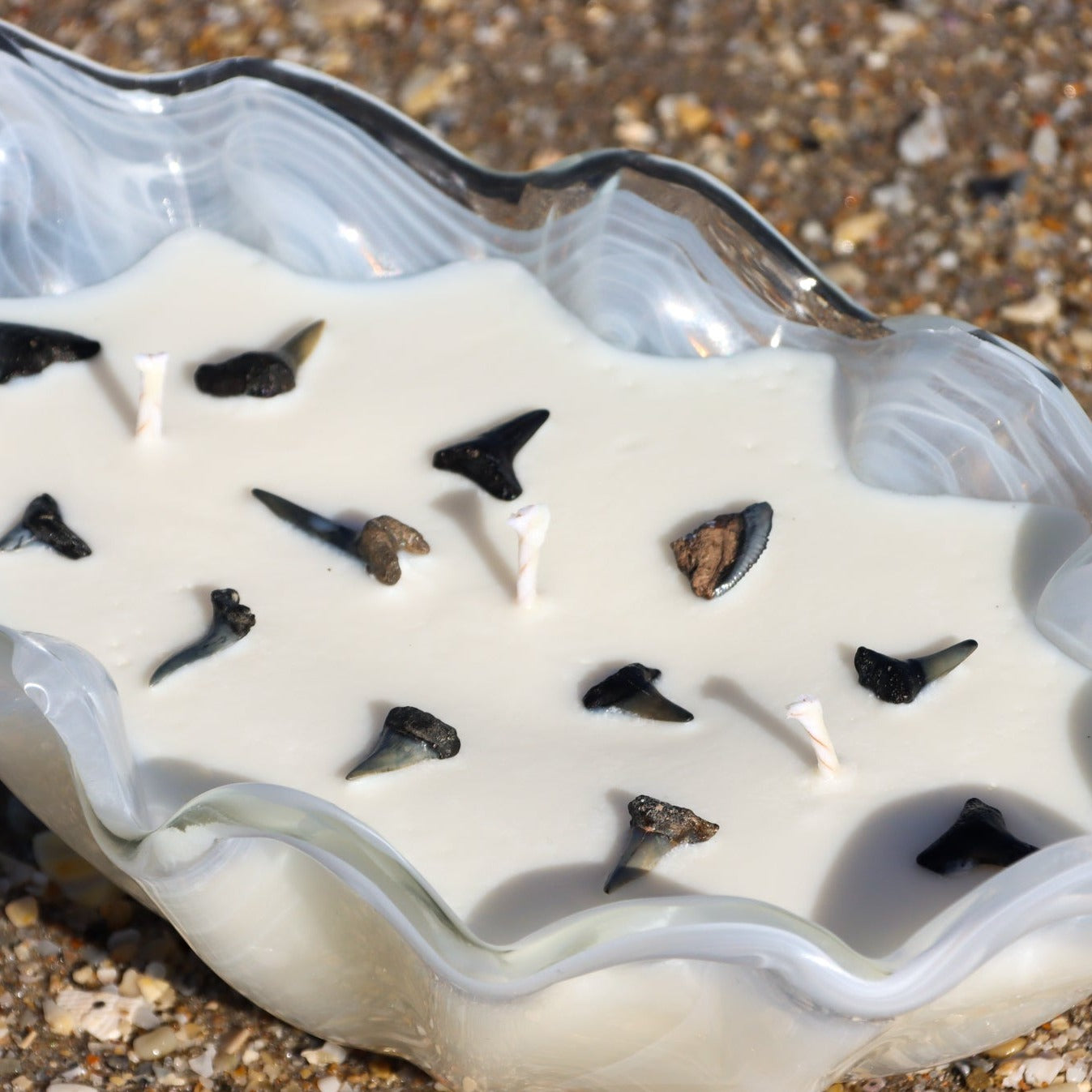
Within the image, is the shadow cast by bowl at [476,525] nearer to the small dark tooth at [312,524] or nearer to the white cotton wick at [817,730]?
the small dark tooth at [312,524]

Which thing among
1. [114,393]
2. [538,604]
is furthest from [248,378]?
[538,604]

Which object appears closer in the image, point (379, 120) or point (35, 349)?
point (35, 349)

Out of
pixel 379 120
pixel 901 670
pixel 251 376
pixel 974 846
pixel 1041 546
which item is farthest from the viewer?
pixel 379 120

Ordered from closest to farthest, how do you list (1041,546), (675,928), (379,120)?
(675,928), (1041,546), (379,120)

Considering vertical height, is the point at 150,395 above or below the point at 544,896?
above

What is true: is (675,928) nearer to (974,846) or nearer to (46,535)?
(974,846)

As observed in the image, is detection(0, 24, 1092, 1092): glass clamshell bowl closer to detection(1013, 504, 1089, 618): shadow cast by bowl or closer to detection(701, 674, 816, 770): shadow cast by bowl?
detection(1013, 504, 1089, 618): shadow cast by bowl

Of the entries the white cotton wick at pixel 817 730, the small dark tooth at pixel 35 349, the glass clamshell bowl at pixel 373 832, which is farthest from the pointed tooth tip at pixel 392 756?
the small dark tooth at pixel 35 349
